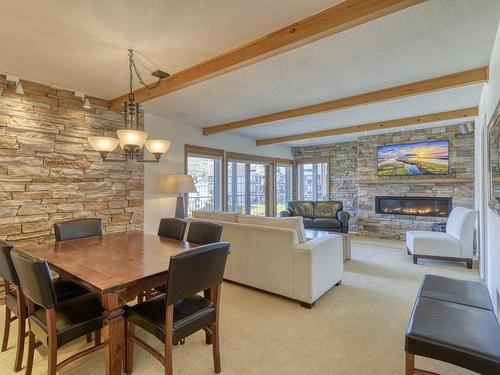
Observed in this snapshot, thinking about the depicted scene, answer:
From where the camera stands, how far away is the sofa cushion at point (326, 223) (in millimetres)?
6011

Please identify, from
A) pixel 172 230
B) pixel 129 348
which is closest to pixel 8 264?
pixel 129 348

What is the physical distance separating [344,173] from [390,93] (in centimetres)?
428

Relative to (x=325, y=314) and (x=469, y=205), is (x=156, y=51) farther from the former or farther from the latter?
(x=469, y=205)

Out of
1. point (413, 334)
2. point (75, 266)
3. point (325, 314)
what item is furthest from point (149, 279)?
point (325, 314)

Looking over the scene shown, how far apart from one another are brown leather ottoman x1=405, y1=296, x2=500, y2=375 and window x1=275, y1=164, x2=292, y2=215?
6287 mm

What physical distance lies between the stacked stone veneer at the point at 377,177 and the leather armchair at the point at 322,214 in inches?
32.3

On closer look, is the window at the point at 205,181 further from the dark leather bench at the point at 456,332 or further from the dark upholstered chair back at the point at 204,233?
the dark leather bench at the point at 456,332

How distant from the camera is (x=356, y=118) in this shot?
5.01 meters

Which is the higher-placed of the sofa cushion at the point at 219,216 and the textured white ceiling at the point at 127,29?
the textured white ceiling at the point at 127,29

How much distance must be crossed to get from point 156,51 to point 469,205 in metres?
6.39

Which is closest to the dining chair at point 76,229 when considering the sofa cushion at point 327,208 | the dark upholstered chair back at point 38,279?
the dark upholstered chair back at point 38,279

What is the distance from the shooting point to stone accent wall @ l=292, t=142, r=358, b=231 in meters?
7.41

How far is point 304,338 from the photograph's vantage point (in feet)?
7.72

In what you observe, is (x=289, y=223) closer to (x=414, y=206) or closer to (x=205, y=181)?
(x=205, y=181)
